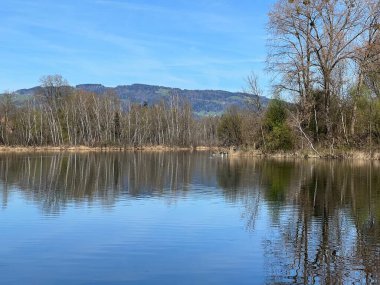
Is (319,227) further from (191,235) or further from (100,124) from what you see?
(100,124)

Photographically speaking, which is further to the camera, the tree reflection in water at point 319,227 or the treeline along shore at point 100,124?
the treeline along shore at point 100,124

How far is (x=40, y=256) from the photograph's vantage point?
11.2m

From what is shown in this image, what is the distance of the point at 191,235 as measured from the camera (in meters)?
13.5

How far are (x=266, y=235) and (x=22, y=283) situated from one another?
21.9 ft

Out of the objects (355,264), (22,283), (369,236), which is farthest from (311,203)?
(22,283)

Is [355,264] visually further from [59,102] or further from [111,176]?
[59,102]

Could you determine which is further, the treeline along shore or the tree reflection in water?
the treeline along shore

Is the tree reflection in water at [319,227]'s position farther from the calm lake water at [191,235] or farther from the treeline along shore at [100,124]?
the treeline along shore at [100,124]

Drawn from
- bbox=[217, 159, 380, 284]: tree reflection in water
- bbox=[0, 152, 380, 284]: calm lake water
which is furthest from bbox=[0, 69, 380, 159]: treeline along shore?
bbox=[0, 152, 380, 284]: calm lake water

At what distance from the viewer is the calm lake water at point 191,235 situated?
970 cm

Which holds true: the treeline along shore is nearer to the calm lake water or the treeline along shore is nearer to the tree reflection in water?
the tree reflection in water

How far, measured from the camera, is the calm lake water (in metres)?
9.70

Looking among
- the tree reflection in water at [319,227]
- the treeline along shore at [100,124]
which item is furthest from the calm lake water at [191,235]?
the treeline along shore at [100,124]

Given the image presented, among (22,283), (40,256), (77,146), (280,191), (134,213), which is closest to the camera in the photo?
(22,283)
